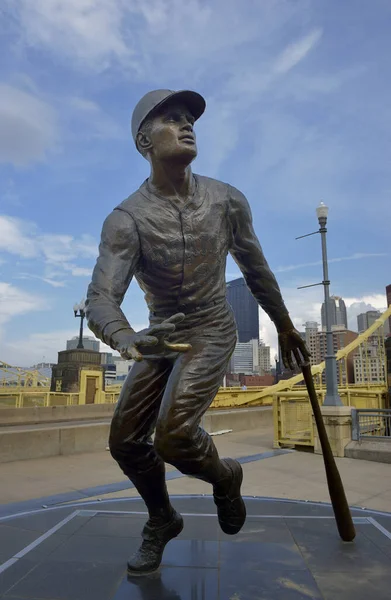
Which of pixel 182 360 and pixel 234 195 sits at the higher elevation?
pixel 234 195

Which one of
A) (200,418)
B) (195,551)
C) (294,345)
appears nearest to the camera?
(200,418)

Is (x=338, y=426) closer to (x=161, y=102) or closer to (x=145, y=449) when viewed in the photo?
(x=145, y=449)

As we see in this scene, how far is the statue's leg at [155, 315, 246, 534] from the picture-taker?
101 inches

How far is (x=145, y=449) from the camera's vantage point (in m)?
2.89

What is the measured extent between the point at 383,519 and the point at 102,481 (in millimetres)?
3795

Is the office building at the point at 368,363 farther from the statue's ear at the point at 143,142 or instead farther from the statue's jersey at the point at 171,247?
the statue's ear at the point at 143,142

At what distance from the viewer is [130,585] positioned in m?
2.66

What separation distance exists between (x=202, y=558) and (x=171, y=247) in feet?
6.48

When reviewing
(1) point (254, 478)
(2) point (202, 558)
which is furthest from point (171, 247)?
(1) point (254, 478)

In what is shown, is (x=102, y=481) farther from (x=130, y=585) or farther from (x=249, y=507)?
(x=130, y=585)

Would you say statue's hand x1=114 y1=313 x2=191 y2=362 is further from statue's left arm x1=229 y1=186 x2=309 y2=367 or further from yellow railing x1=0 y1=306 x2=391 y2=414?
yellow railing x1=0 y1=306 x2=391 y2=414

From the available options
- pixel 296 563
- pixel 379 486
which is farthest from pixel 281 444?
pixel 296 563

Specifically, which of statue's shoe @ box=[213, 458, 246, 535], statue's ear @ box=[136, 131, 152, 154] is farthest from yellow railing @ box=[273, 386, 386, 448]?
statue's ear @ box=[136, 131, 152, 154]

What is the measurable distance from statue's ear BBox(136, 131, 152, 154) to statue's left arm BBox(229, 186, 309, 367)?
63 centimetres
